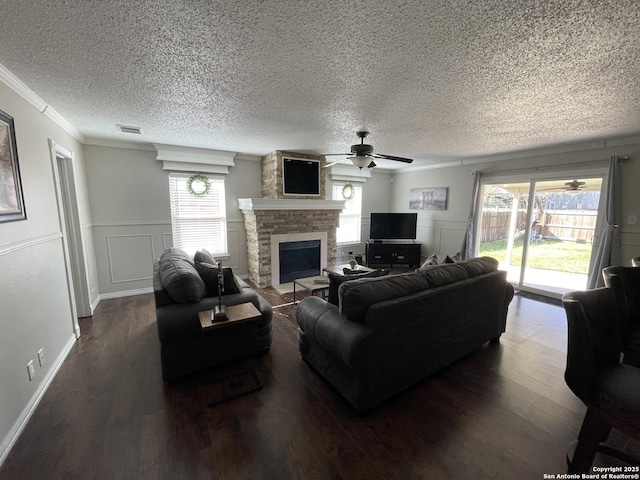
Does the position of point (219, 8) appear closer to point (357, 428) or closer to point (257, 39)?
point (257, 39)

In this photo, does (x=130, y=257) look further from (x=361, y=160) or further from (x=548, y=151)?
(x=548, y=151)

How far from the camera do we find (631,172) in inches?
142

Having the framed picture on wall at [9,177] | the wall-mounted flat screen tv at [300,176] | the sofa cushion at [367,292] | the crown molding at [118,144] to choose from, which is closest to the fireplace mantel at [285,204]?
the wall-mounted flat screen tv at [300,176]

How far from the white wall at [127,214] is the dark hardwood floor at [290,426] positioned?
1903 millimetres

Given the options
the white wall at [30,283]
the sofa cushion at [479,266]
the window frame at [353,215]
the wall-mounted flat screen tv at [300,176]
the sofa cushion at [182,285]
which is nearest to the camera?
the white wall at [30,283]

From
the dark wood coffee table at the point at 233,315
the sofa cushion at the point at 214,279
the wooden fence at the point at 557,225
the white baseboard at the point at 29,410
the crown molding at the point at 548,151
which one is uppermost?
the crown molding at the point at 548,151

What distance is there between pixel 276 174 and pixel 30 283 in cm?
340

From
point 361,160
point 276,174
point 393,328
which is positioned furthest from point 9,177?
point 276,174

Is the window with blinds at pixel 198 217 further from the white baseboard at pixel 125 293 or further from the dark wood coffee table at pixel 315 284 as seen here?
the dark wood coffee table at pixel 315 284

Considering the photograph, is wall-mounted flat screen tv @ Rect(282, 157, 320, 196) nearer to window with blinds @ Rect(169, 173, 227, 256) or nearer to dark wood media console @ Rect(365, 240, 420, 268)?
window with blinds @ Rect(169, 173, 227, 256)

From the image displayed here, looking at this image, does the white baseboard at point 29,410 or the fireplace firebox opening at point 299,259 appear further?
the fireplace firebox opening at point 299,259

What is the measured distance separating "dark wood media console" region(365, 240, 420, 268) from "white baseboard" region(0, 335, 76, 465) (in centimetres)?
533

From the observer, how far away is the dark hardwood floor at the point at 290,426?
1522mm

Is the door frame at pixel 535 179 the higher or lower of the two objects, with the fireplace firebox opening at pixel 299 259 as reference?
higher
